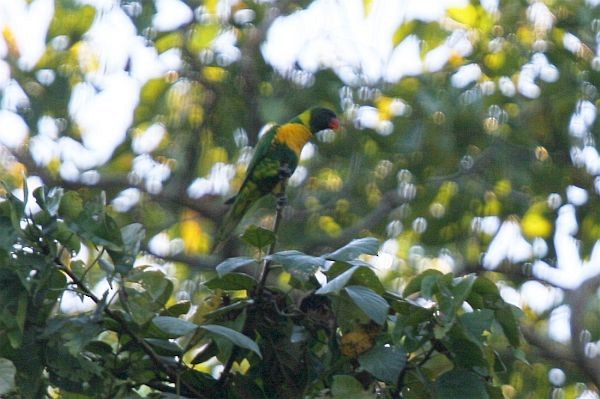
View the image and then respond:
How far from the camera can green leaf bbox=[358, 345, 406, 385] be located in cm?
151

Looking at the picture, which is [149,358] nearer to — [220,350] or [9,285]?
[220,350]

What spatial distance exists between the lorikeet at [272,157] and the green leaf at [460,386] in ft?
6.57

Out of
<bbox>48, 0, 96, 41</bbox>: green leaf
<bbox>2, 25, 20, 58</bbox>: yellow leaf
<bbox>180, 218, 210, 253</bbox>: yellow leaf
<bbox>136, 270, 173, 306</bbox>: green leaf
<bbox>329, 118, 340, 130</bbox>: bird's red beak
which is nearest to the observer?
<bbox>136, 270, 173, 306</bbox>: green leaf

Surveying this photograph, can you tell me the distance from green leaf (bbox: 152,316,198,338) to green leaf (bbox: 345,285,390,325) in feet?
0.74

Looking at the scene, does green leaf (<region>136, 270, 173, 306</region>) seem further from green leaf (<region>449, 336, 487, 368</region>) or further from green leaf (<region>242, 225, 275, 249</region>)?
green leaf (<region>449, 336, 487, 368</region>)

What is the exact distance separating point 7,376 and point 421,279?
1.98 ft

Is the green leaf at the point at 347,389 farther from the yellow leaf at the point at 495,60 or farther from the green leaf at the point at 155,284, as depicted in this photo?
the yellow leaf at the point at 495,60

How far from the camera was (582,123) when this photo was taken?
151 inches

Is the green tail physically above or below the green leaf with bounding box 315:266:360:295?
below

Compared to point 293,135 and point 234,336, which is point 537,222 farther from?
point 234,336

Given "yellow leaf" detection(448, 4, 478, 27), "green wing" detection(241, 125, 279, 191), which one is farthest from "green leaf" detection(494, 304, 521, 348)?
"yellow leaf" detection(448, 4, 478, 27)

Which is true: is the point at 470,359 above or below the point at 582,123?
above

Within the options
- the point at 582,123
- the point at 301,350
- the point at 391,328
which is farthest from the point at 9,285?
the point at 582,123

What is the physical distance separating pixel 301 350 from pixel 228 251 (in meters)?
2.30
